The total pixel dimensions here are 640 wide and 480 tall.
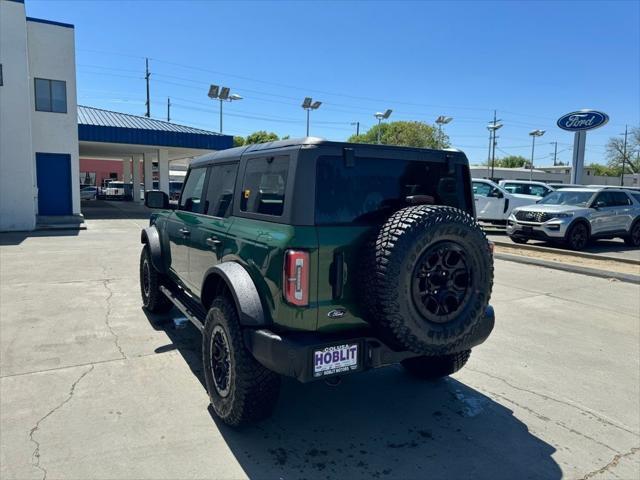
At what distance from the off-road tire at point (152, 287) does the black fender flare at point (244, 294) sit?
2.73 metres

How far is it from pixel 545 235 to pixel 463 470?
11125 millimetres

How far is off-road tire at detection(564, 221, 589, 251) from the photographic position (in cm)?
1230

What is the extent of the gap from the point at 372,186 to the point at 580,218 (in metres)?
11.4

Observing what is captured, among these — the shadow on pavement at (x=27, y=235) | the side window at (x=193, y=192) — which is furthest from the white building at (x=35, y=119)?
the side window at (x=193, y=192)

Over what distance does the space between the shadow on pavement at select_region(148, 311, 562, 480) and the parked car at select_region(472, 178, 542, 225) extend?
550 inches

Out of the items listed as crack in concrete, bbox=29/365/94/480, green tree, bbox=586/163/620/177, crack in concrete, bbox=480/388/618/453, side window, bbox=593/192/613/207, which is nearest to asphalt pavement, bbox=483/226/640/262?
side window, bbox=593/192/613/207

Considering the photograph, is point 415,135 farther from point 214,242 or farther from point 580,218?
point 214,242

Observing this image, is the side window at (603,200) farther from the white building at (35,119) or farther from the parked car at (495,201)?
the white building at (35,119)

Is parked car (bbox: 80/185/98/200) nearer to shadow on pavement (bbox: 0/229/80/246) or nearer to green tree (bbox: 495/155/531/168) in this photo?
shadow on pavement (bbox: 0/229/80/246)

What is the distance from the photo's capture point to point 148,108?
175 feet

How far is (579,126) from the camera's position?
23469 millimetres


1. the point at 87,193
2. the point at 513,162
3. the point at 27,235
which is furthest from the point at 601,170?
the point at 27,235

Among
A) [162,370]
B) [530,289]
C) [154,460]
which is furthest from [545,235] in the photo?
[154,460]

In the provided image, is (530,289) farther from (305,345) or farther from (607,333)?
(305,345)
